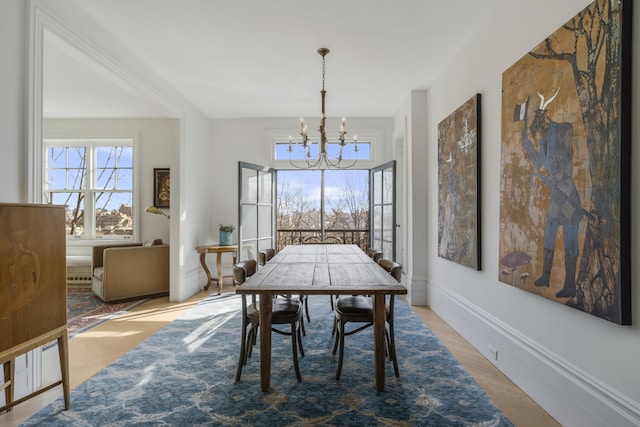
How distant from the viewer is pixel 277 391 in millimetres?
2275

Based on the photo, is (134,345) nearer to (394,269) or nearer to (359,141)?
(394,269)

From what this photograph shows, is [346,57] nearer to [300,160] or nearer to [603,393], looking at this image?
[300,160]

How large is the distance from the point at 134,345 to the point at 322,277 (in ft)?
6.55

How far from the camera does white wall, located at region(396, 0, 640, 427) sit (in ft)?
5.06

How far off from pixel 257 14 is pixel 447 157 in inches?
90.1

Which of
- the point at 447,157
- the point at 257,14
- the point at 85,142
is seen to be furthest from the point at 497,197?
the point at 85,142

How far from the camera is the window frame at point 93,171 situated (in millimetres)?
5789

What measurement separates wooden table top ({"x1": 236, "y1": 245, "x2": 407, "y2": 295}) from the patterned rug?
2.31m

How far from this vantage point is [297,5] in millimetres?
2650

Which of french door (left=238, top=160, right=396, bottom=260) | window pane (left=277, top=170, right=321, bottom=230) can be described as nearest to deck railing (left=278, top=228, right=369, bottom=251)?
window pane (left=277, top=170, right=321, bottom=230)

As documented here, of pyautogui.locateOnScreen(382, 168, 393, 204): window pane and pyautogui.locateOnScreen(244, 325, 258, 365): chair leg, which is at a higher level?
pyautogui.locateOnScreen(382, 168, 393, 204): window pane

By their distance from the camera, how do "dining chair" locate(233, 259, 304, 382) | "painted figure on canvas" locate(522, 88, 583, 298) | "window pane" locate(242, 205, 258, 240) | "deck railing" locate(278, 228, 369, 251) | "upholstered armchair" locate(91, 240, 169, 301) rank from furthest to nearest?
1. "deck railing" locate(278, 228, 369, 251)
2. "window pane" locate(242, 205, 258, 240)
3. "upholstered armchair" locate(91, 240, 169, 301)
4. "dining chair" locate(233, 259, 304, 382)
5. "painted figure on canvas" locate(522, 88, 583, 298)

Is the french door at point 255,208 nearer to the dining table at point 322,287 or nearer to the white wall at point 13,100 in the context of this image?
the dining table at point 322,287

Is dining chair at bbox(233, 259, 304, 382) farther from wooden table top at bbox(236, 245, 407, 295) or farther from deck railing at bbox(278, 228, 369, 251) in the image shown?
deck railing at bbox(278, 228, 369, 251)
